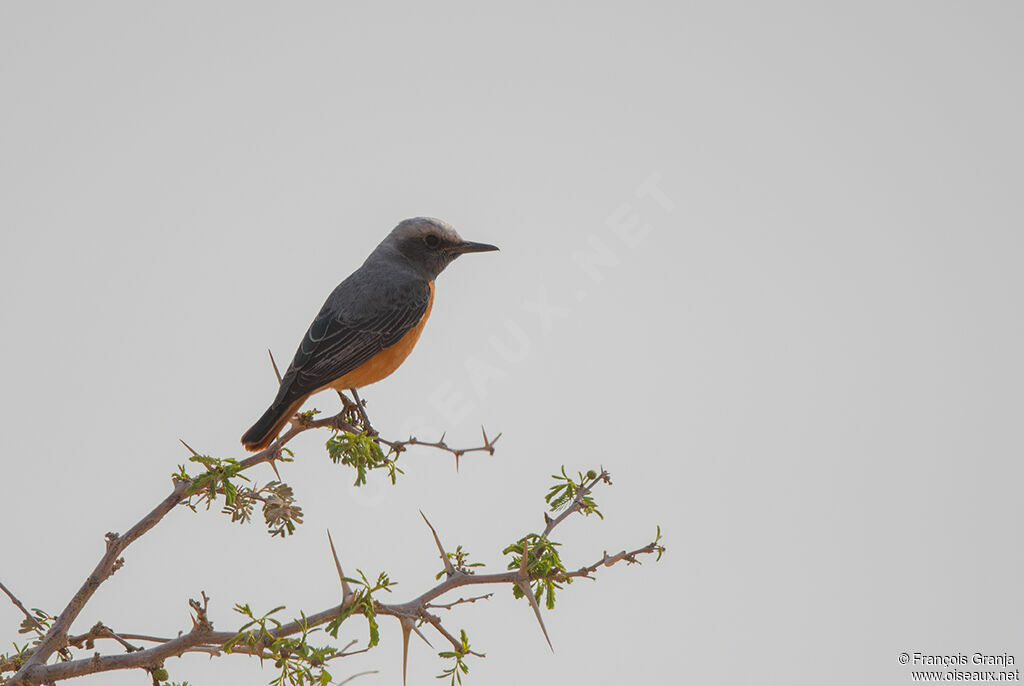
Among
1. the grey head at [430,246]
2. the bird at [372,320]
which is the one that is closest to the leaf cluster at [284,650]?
the bird at [372,320]

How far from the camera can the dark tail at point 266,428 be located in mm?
4199

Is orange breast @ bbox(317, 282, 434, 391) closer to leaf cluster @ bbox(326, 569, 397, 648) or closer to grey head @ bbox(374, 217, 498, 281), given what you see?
grey head @ bbox(374, 217, 498, 281)

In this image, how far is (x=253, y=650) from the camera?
7.52 ft

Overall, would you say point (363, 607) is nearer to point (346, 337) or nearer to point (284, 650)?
point (284, 650)

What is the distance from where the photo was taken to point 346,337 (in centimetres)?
455

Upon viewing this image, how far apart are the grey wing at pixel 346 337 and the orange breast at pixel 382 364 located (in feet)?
0.12

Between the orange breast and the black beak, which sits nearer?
the orange breast

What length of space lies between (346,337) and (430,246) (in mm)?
1039

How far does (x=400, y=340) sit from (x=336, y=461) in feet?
5.94

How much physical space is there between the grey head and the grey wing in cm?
32

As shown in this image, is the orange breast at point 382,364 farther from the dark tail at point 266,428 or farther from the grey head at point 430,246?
the grey head at point 430,246

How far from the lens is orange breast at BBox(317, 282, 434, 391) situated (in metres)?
4.61

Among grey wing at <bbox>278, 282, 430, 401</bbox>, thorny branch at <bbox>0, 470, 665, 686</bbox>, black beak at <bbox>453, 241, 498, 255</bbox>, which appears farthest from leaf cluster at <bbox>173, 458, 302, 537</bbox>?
black beak at <bbox>453, 241, 498, 255</bbox>

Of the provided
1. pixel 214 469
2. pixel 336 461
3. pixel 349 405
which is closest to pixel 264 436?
pixel 349 405
